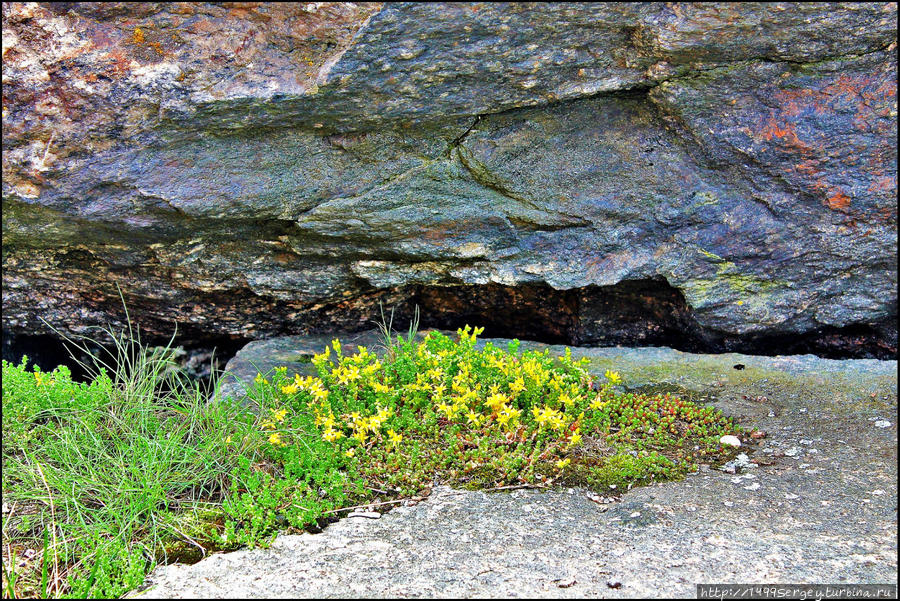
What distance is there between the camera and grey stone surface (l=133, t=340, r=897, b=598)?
8.53 feet

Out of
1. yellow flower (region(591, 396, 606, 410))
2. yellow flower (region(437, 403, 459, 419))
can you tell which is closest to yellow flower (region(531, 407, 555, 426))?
yellow flower (region(591, 396, 606, 410))

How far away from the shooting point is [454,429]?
140 inches

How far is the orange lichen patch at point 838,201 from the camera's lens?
13.6 feet

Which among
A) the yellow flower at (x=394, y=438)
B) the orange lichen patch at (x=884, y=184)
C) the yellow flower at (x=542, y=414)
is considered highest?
the orange lichen patch at (x=884, y=184)

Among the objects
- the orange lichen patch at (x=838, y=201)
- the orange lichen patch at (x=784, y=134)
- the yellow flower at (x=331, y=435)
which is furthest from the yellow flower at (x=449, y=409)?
the orange lichen patch at (x=838, y=201)

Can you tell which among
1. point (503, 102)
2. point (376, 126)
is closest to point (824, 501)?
point (503, 102)

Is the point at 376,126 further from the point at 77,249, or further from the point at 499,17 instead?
the point at 77,249

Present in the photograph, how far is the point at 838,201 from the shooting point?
13.6 ft

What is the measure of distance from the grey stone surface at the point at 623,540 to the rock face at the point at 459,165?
122 centimetres

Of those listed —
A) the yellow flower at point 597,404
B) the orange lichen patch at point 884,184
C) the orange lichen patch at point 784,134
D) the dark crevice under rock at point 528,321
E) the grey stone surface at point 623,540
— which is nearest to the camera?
the grey stone surface at point 623,540

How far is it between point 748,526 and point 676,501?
334mm

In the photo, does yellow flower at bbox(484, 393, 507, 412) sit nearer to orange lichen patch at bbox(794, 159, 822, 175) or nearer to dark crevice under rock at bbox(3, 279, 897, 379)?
dark crevice under rock at bbox(3, 279, 897, 379)

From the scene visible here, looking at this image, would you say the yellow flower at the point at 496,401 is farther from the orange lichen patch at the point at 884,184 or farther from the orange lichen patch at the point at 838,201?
the orange lichen patch at the point at 884,184

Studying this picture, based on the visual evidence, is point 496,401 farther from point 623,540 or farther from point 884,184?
point 884,184
